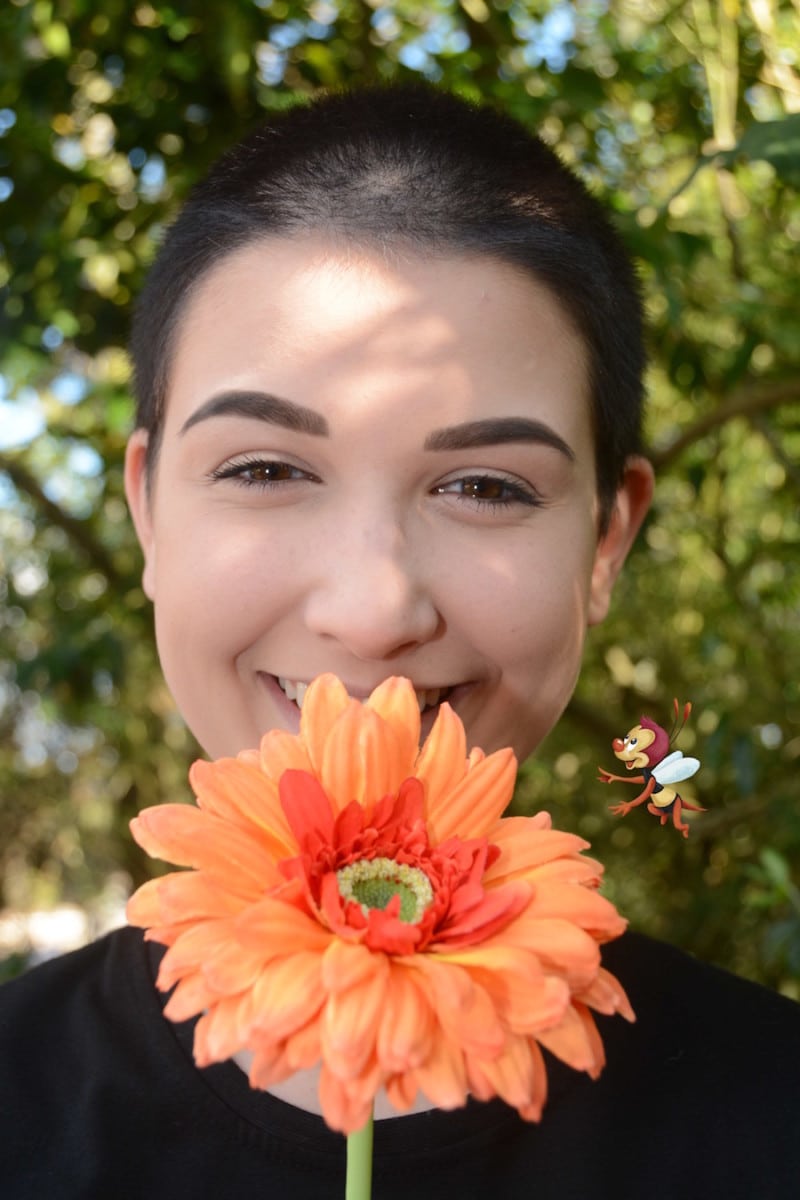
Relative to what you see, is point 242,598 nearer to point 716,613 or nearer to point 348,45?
point 348,45

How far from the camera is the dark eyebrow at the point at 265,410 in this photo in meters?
1.02

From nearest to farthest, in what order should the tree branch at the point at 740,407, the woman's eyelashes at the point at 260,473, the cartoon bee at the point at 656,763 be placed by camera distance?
the cartoon bee at the point at 656,763 < the woman's eyelashes at the point at 260,473 < the tree branch at the point at 740,407

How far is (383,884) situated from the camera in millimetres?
684

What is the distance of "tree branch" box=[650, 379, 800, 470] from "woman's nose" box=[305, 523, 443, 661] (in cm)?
138

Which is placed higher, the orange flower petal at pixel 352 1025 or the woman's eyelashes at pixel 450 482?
the orange flower petal at pixel 352 1025

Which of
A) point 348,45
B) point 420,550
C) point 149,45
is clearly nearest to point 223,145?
point 149,45

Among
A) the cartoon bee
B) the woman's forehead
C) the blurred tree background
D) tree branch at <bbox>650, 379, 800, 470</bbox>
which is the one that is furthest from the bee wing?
tree branch at <bbox>650, 379, 800, 470</bbox>

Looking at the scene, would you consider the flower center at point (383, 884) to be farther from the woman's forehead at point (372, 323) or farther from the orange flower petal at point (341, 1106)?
the woman's forehead at point (372, 323)

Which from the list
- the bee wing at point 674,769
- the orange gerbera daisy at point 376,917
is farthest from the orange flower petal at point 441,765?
the bee wing at point 674,769

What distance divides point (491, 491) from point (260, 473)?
0.20 m

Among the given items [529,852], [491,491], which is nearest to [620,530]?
[491,491]

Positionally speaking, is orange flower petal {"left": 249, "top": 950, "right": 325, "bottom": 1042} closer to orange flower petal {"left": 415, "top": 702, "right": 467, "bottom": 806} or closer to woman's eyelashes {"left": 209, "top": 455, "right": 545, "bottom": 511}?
orange flower petal {"left": 415, "top": 702, "right": 467, "bottom": 806}

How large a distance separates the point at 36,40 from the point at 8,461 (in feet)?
2.83

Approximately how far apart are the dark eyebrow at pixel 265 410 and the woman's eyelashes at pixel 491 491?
0.37ft
